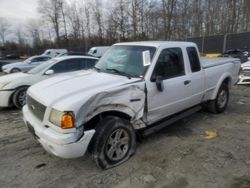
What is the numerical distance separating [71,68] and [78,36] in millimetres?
46666

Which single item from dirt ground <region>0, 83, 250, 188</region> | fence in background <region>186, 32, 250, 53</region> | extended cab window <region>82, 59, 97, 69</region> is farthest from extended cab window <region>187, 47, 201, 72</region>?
fence in background <region>186, 32, 250, 53</region>

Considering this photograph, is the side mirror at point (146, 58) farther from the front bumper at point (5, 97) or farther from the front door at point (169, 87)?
the front bumper at point (5, 97)

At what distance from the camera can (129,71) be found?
372 centimetres

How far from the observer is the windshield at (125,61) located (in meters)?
3.69

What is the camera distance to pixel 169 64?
3.93 metres

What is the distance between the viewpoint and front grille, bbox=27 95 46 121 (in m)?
3.04

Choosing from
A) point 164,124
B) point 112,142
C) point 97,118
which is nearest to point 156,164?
point 112,142

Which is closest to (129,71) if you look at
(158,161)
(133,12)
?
(158,161)

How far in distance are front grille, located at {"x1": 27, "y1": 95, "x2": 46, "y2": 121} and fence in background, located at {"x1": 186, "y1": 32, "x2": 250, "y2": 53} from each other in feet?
64.7

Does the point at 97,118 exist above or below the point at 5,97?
above

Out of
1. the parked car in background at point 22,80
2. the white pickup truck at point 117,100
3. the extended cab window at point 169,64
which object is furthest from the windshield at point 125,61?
the parked car in background at point 22,80

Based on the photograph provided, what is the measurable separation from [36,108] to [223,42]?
829 inches

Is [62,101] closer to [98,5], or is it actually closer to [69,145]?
[69,145]

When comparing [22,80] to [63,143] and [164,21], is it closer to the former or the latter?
[63,143]
